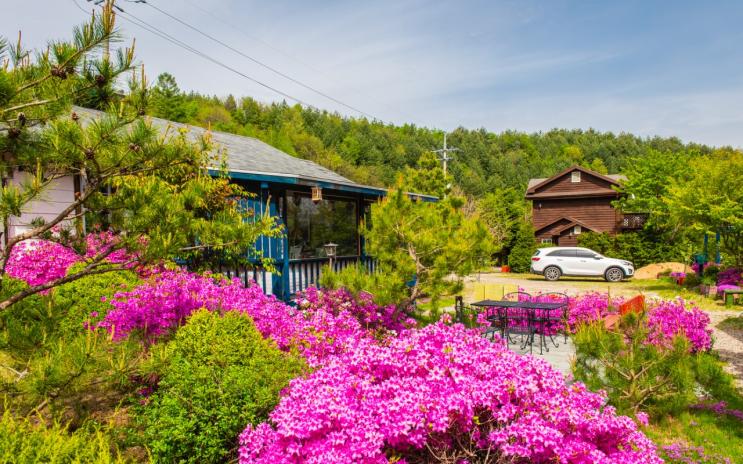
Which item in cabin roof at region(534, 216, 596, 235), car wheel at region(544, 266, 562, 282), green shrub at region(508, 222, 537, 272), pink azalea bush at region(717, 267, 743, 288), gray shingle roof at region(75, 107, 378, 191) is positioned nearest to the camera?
gray shingle roof at region(75, 107, 378, 191)

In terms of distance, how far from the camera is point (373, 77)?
1919 cm

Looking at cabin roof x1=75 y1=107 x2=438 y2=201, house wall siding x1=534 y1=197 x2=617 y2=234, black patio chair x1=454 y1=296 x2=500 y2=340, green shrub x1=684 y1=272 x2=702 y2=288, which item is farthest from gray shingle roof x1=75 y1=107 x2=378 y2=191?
house wall siding x1=534 y1=197 x2=617 y2=234

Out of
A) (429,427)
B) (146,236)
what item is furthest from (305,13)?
(429,427)

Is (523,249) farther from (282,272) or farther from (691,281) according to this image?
(282,272)

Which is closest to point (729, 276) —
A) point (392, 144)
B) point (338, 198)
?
point (338, 198)

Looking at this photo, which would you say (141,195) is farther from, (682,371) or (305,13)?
(305,13)

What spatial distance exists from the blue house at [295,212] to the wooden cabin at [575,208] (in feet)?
72.2

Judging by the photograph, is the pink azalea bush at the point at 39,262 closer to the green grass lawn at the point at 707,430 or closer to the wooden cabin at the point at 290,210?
the wooden cabin at the point at 290,210

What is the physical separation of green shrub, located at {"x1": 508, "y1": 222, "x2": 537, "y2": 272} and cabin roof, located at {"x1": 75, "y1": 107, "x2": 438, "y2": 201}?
14.3 m

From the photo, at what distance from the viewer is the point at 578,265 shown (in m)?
20.8

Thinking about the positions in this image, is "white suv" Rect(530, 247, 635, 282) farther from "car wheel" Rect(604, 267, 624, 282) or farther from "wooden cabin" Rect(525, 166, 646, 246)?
"wooden cabin" Rect(525, 166, 646, 246)

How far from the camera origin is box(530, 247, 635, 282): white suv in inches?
801

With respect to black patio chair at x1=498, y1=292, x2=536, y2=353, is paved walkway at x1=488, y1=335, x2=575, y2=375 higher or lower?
lower

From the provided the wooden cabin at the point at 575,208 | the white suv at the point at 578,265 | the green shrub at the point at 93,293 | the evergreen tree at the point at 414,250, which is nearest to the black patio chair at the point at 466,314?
the evergreen tree at the point at 414,250
